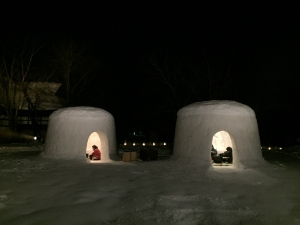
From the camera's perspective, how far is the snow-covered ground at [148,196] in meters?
4.59

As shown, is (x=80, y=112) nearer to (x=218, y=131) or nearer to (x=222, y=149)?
(x=218, y=131)

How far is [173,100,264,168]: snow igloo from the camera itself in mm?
9727

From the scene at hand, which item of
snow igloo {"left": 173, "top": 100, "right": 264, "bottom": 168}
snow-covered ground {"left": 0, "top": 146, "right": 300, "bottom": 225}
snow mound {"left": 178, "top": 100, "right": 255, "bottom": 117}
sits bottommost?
snow-covered ground {"left": 0, "top": 146, "right": 300, "bottom": 225}

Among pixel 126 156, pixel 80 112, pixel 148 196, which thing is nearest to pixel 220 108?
pixel 126 156

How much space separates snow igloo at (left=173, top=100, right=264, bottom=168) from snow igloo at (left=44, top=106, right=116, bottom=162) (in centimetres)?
369

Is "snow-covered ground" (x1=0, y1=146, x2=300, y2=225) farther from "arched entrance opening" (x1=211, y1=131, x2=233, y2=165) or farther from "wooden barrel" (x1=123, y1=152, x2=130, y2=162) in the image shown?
"wooden barrel" (x1=123, y1=152, x2=130, y2=162)

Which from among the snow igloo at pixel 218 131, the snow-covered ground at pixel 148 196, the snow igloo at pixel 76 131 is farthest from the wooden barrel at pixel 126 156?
the snow-covered ground at pixel 148 196

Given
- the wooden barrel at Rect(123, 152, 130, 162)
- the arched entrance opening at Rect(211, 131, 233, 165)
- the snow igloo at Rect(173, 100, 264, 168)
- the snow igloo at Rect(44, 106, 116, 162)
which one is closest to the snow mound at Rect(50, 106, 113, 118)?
the snow igloo at Rect(44, 106, 116, 162)

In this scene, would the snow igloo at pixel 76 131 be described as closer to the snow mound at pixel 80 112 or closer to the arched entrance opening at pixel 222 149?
the snow mound at pixel 80 112

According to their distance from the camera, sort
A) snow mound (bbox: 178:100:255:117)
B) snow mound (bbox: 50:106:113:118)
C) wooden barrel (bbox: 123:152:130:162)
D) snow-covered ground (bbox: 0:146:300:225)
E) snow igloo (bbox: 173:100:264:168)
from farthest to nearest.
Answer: snow mound (bbox: 50:106:113:118) → wooden barrel (bbox: 123:152:130:162) → snow mound (bbox: 178:100:255:117) → snow igloo (bbox: 173:100:264:168) → snow-covered ground (bbox: 0:146:300:225)

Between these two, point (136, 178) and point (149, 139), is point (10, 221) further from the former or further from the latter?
point (149, 139)

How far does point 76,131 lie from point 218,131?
588cm

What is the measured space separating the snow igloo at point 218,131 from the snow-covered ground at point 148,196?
81 cm

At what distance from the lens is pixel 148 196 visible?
19.1 feet
